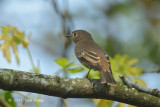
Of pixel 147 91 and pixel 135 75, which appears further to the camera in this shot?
pixel 135 75

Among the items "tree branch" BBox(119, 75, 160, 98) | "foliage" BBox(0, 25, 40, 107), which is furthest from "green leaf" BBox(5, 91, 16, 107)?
"tree branch" BBox(119, 75, 160, 98)

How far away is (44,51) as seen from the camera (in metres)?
9.06

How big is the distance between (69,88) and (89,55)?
1499 millimetres

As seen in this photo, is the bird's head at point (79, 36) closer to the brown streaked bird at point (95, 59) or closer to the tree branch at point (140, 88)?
the brown streaked bird at point (95, 59)

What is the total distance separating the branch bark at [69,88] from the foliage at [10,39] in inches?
33.1

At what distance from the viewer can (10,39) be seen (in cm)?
393

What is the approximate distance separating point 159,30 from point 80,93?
228 inches

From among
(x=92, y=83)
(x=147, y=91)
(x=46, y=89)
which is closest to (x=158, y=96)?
(x=147, y=91)

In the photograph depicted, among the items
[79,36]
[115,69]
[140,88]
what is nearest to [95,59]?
[115,69]

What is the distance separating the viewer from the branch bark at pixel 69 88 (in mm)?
2980

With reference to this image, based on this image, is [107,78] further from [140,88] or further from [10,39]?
[10,39]

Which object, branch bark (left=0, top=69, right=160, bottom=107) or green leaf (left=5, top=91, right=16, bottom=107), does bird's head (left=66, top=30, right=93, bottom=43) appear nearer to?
branch bark (left=0, top=69, right=160, bottom=107)

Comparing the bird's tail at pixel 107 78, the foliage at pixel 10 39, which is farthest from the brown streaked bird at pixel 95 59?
the foliage at pixel 10 39

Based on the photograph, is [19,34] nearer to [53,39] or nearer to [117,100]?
[117,100]
